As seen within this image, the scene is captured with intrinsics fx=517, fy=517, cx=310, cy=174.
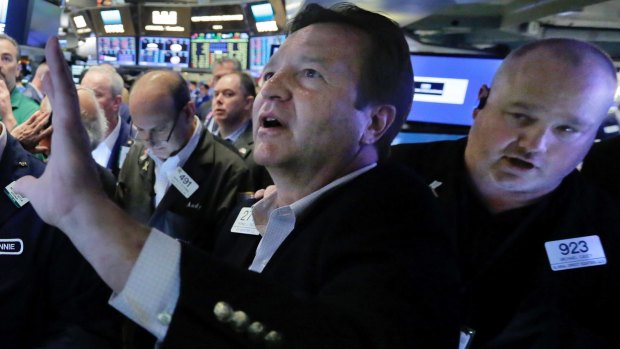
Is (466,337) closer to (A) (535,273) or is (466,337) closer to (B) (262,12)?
(A) (535,273)

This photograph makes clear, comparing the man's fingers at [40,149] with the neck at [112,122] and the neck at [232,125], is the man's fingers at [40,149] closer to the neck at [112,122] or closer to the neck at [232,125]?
the neck at [112,122]

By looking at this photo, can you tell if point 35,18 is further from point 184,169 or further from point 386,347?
point 386,347

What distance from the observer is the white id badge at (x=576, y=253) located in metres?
1.20

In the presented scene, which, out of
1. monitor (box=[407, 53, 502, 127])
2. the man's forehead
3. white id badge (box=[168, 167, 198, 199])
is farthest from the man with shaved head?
the man's forehead

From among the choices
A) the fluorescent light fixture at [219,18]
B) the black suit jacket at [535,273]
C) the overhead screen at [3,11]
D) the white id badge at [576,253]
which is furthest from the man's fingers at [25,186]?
the fluorescent light fixture at [219,18]

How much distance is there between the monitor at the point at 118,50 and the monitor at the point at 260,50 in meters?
2.08

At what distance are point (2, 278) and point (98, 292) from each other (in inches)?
9.2

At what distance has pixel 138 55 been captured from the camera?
802 cm

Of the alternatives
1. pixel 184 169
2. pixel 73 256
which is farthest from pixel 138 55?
pixel 73 256

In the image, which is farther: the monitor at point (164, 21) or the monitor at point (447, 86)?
the monitor at point (164, 21)

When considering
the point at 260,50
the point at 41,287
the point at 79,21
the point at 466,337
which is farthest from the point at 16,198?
the point at 79,21

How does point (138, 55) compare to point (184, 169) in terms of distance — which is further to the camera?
point (138, 55)

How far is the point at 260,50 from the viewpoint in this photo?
23.3 ft

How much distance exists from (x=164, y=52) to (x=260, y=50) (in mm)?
1765
